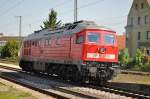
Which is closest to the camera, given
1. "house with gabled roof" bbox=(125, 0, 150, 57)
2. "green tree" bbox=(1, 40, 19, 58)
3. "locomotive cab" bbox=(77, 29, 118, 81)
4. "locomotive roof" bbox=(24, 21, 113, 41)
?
"locomotive cab" bbox=(77, 29, 118, 81)

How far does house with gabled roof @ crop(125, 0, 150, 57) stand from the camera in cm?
7375

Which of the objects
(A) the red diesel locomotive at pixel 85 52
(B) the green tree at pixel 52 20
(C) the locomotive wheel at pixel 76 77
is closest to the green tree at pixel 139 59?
(A) the red diesel locomotive at pixel 85 52

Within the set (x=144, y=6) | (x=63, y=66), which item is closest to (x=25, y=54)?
(x=63, y=66)

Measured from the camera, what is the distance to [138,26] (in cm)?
7675

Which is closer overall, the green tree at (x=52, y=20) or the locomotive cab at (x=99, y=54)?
the locomotive cab at (x=99, y=54)

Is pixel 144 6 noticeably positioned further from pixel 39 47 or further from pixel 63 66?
pixel 63 66

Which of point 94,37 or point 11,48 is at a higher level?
point 11,48

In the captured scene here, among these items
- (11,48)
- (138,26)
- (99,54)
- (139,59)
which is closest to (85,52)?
(99,54)

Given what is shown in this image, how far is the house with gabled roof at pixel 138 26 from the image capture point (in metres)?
73.8

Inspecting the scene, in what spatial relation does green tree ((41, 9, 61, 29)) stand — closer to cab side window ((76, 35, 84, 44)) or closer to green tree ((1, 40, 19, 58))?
green tree ((1, 40, 19, 58))

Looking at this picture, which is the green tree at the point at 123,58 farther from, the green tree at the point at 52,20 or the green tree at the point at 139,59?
the green tree at the point at 52,20

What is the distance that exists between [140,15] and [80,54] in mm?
53841

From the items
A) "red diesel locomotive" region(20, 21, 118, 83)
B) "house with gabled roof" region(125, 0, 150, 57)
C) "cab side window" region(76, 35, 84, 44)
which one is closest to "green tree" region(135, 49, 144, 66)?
"red diesel locomotive" region(20, 21, 118, 83)

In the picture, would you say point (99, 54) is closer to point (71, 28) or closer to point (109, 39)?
point (109, 39)
